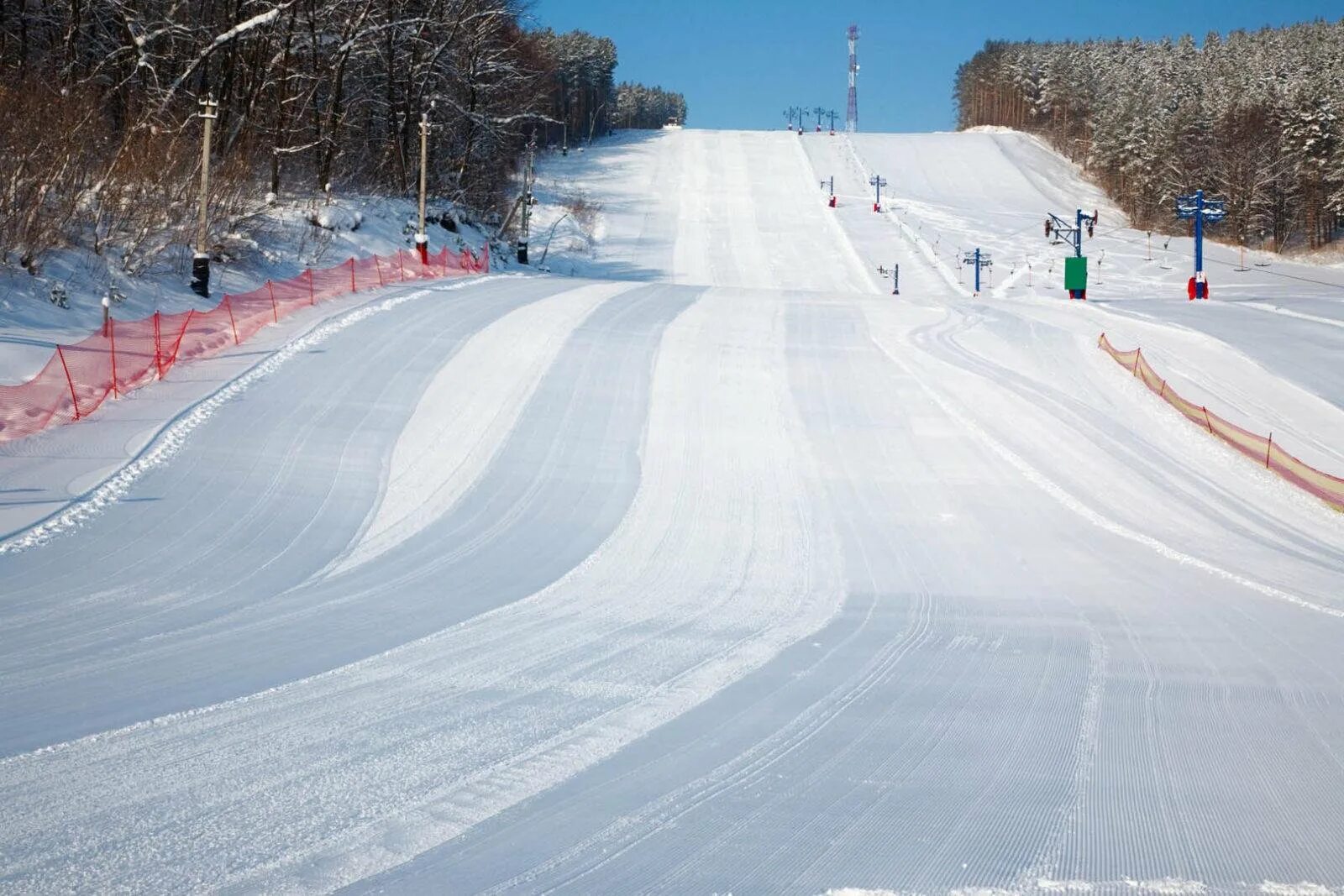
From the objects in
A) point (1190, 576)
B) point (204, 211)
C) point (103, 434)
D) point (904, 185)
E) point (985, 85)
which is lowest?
point (1190, 576)

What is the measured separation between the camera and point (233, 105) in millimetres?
33938

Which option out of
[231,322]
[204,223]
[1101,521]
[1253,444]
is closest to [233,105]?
[204,223]

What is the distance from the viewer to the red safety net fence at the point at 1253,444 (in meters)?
14.8

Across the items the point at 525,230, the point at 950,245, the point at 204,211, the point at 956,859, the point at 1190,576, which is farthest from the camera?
the point at 950,245

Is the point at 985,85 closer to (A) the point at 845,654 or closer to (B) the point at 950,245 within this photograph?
(B) the point at 950,245

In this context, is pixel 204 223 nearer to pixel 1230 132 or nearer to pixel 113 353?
pixel 113 353

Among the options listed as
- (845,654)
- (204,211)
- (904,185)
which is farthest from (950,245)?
(845,654)

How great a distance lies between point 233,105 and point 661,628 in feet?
107

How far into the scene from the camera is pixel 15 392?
1242 cm

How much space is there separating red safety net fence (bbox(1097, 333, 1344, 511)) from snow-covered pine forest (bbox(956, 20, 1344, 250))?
57.1 meters

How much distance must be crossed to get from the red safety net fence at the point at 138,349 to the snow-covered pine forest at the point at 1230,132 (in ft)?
220

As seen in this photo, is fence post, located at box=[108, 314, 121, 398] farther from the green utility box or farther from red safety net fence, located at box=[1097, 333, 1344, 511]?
the green utility box

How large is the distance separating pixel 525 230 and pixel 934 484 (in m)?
33.4

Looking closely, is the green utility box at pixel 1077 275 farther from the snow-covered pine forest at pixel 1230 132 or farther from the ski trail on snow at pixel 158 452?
the snow-covered pine forest at pixel 1230 132
